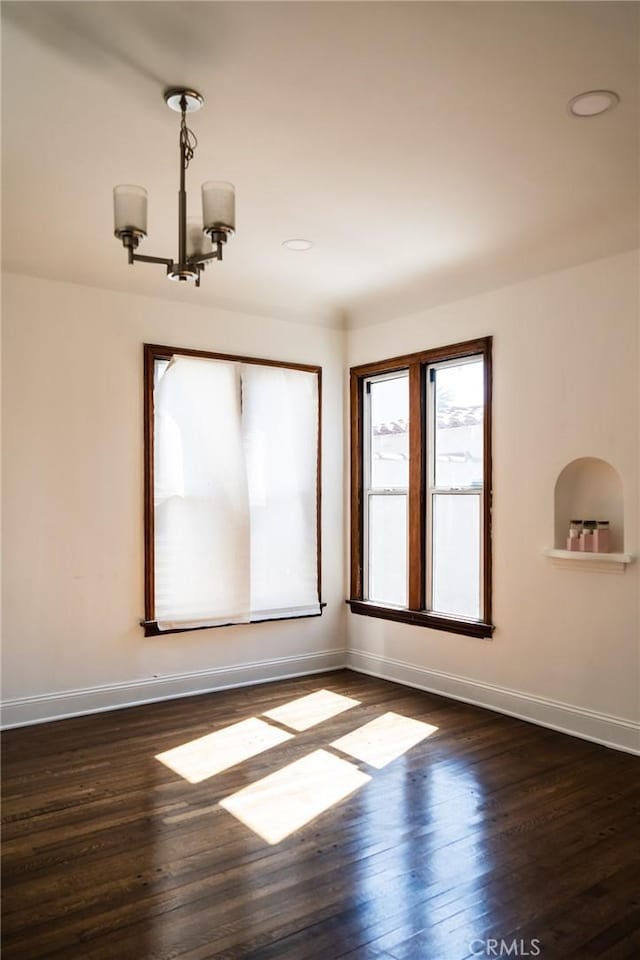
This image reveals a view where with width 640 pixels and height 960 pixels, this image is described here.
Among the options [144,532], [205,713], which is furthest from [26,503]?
[205,713]

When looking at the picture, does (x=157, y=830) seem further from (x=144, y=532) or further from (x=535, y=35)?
(x=535, y=35)

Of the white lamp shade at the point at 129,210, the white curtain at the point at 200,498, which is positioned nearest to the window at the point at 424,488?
the white curtain at the point at 200,498

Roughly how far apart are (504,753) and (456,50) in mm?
3314

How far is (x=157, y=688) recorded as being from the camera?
4910 mm

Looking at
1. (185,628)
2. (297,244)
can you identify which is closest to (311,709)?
(185,628)

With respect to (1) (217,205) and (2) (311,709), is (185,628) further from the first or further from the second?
(1) (217,205)

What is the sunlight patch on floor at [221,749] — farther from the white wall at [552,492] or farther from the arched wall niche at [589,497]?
the arched wall niche at [589,497]

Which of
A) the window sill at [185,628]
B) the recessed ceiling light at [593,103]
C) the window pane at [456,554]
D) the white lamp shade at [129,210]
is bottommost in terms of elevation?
the window sill at [185,628]

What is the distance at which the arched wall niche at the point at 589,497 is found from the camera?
4.11 m

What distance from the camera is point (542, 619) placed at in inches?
172

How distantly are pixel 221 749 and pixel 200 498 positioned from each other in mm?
1771

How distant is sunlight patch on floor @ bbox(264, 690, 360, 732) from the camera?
4.42 meters

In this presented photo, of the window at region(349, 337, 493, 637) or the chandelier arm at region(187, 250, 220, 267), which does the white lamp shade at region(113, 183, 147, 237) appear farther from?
the window at region(349, 337, 493, 637)

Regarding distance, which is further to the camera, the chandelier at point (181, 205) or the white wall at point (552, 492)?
the white wall at point (552, 492)
